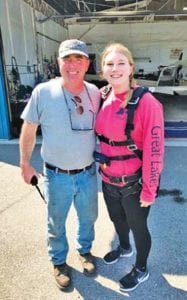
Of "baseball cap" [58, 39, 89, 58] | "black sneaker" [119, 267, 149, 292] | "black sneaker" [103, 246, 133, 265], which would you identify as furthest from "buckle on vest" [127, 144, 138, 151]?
"black sneaker" [103, 246, 133, 265]

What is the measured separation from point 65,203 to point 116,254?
2.35 ft

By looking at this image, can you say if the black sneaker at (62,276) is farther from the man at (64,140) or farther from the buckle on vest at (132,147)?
the buckle on vest at (132,147)

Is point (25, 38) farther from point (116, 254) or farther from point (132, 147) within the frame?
point (132, 147)

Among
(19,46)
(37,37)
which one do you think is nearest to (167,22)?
(37,37)

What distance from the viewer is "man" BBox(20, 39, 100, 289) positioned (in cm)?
205

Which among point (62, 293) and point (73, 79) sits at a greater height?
point (73, 79)

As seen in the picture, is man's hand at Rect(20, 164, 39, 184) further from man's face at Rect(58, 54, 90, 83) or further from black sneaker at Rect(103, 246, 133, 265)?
black sneaker at Rect(103, 246, 133, 265)

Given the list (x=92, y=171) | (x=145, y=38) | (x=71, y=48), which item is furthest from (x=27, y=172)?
(x=145, y=38)

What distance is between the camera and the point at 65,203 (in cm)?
228

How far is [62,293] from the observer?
2305 mm

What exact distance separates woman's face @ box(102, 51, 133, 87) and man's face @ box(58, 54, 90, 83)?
6.8 inches

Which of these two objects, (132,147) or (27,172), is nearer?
(132,147)

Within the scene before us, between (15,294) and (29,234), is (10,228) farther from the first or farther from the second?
(15,294)

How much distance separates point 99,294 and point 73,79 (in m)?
1.45
